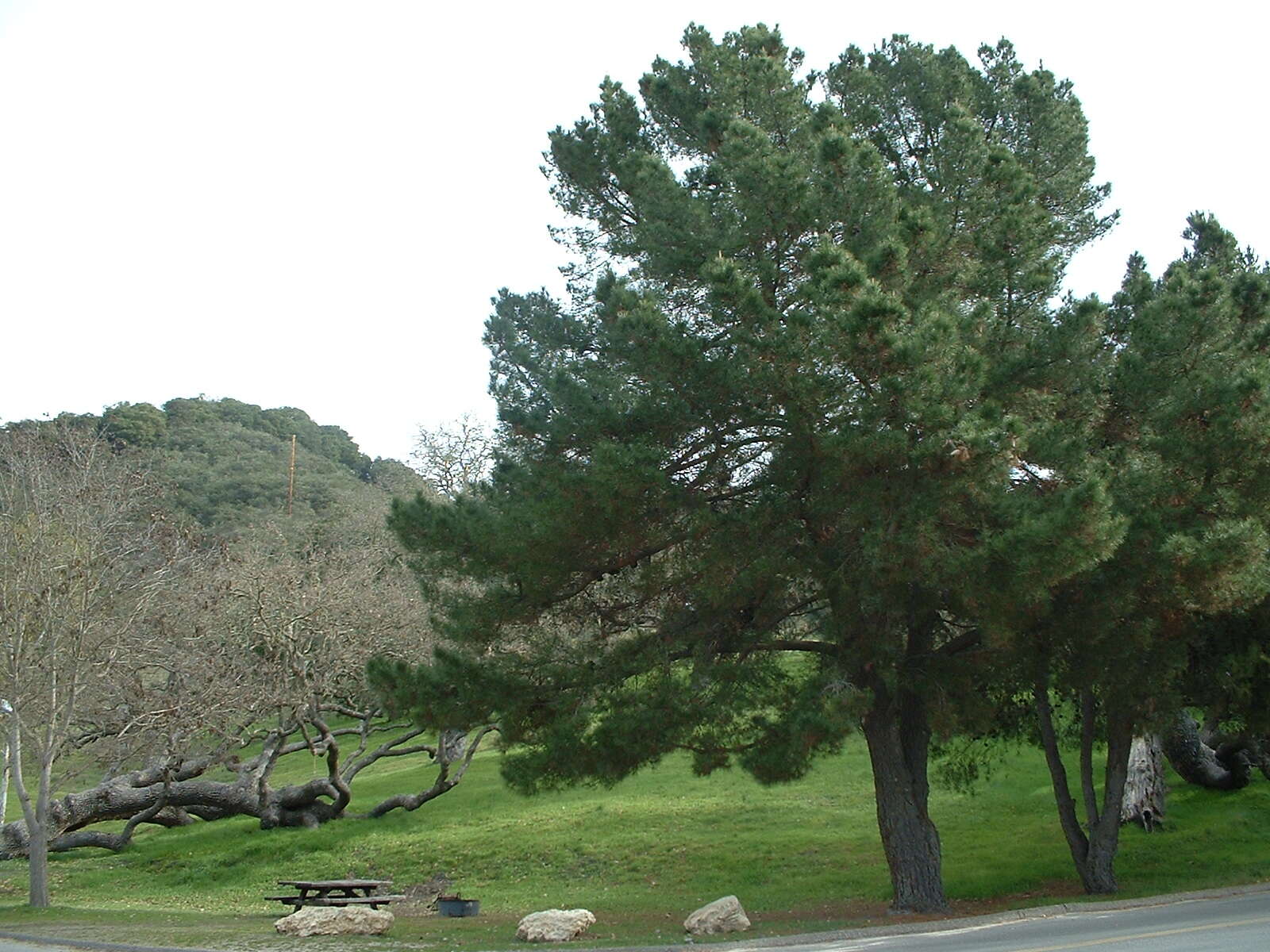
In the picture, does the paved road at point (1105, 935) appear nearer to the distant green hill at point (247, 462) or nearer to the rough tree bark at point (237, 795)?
the rough tree bark at point (237, 795)

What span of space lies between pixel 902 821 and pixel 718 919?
3.03 meters

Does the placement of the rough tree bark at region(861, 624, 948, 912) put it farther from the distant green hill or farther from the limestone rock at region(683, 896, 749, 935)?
the distant green hill

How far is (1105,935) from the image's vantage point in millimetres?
12617

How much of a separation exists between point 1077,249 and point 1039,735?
8541 mm

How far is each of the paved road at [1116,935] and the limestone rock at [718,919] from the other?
2211mm

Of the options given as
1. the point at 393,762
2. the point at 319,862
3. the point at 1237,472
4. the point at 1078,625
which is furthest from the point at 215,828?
the point at 1237,472

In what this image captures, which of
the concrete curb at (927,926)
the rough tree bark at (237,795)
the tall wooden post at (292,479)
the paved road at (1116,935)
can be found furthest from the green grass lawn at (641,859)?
the tall wooden post at (292,479)

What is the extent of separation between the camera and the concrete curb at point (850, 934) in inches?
571

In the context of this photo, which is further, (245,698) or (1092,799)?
(245,698)

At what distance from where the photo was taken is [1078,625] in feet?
49.6

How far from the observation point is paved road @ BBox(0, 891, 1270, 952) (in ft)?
37.5

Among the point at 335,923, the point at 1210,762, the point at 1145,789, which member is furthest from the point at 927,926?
the point at 1210,762

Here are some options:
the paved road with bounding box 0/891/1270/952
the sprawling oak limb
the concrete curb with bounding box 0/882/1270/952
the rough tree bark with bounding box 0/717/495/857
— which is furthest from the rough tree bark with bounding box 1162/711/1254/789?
the sprawling oak limb

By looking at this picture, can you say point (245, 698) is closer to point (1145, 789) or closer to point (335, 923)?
point (335, 923)
